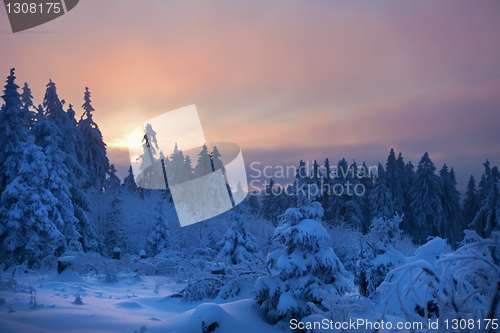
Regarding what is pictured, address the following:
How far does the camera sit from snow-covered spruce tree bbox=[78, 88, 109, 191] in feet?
115

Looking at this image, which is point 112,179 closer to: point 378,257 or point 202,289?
point 202,289

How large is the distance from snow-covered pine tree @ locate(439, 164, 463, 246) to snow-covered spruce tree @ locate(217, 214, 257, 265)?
3739 centimetres

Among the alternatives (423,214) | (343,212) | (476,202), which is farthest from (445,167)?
(343,212)

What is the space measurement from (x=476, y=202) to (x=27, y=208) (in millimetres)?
51692

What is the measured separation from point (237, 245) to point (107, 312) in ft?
46.8

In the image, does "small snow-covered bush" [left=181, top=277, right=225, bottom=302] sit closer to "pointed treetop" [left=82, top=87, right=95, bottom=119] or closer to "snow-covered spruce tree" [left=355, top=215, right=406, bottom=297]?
"snow-covered spruce tree" [left=355, top=215, right=406, bottom=297]

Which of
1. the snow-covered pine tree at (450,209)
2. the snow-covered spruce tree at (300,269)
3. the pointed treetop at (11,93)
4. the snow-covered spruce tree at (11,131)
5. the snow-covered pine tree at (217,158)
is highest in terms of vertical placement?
the pointed treetop at (11,93)

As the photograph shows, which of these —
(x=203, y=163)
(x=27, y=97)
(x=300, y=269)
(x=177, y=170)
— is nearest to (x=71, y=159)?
(x=27, y=97)

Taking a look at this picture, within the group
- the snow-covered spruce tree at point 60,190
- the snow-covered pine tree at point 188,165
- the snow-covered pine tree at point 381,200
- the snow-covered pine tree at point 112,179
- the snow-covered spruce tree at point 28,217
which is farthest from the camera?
the snow-covered pine tree at point 188,165

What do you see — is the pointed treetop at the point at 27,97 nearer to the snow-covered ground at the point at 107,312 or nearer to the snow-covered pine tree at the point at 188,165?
the snow-covered ground at the point at 107,312

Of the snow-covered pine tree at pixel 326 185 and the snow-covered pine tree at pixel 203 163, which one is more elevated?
the snow-covered pine tree at pixel 203 163

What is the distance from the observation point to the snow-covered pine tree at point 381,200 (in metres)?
43.1

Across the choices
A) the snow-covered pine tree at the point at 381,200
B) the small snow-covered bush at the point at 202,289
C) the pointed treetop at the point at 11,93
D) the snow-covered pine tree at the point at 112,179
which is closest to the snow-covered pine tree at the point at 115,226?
the snow-covered pine tree at the point at 112,179

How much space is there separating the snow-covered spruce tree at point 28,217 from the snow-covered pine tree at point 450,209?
48664mm
